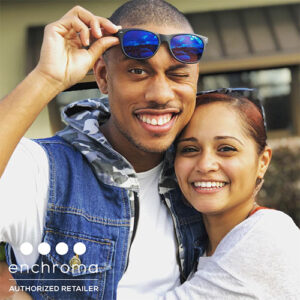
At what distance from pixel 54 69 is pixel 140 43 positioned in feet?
1.24

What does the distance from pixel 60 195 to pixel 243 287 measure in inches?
28.6

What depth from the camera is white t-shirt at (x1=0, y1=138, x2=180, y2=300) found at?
1.61 meters

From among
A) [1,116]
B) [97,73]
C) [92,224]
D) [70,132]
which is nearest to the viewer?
[1,116]

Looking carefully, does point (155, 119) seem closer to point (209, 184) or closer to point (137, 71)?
point (137, 71)

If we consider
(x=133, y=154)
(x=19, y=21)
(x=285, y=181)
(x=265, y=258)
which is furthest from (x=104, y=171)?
(x=19, y=21)

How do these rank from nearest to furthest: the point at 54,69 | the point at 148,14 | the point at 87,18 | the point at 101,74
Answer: the point at 54,69 → the point at 87,18 → the point at 148,14 → the point at 101,74

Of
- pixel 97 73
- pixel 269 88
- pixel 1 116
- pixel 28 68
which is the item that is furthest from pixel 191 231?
pixel 269 88

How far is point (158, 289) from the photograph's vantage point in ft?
6.10

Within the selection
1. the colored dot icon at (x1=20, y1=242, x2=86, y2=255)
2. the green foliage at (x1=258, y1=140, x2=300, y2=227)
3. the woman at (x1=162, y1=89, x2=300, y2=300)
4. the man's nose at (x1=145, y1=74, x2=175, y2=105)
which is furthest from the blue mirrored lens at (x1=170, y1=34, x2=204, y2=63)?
the green foliage at (x1=258, y1=140, x2=300, y2=227)

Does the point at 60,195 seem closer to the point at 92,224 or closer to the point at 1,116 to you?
the point at 92,224

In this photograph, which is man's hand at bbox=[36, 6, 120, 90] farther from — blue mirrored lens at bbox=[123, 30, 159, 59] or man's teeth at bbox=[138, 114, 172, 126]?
man's teeth at bbox=[138, 114, 172, 126]

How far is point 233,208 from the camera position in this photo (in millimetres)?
1994

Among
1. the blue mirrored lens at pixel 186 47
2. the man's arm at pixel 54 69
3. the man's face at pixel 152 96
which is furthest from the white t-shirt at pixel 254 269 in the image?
the man's arm at pixel 54 69

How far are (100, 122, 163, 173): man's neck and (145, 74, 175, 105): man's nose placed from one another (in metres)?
0.24
